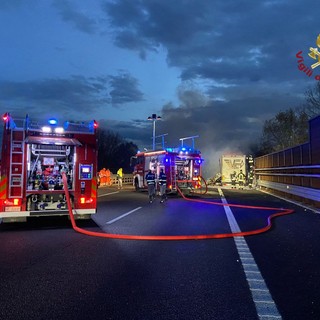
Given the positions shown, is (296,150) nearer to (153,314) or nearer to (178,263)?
(178,263)

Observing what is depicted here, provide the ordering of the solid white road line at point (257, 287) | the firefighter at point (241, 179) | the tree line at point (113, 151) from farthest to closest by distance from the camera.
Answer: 1. the tree line at point (113, 151)
2. the firefighter at point (241, 179)
3. the solid white road line at point (257, 287)

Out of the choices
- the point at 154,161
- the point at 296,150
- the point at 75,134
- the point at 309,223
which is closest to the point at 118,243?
the point at 75,134

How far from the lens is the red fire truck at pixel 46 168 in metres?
9.82

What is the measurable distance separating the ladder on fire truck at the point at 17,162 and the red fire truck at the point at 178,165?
12.2 metres

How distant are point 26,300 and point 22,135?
21.0ft

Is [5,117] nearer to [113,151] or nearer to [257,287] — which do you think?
[257,287]

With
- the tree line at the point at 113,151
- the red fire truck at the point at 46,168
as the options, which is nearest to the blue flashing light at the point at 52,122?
the red fire truck at the point at 46,168

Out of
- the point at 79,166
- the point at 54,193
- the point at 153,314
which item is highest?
the point at 79,166

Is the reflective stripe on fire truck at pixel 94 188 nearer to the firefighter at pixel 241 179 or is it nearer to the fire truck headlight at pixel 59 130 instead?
the fire truck headlight at pixel 59 130

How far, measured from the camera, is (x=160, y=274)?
5.46 m

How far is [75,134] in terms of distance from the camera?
35.2 feet

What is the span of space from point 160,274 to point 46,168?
20.9 ft

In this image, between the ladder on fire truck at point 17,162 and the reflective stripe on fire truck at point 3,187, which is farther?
the ladder on fire truck at point 17,162

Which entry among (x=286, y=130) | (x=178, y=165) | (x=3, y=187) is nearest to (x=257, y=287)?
(x=3, y=187)
